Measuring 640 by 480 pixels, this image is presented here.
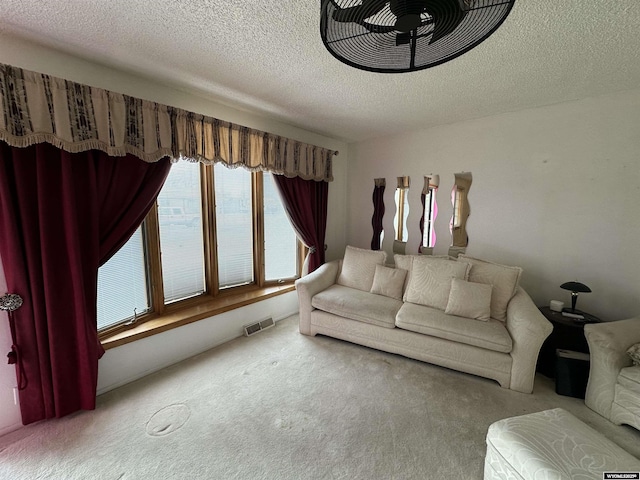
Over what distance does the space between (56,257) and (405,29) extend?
220cm

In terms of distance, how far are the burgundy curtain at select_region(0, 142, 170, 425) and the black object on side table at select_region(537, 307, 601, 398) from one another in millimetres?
3321

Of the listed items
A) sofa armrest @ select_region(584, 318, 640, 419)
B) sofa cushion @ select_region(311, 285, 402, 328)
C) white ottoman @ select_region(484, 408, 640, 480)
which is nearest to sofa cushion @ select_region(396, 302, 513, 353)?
sofa cushion @ select_region(311, 285, 402, 328)

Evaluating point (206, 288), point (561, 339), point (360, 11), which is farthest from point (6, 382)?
point (561, 339)

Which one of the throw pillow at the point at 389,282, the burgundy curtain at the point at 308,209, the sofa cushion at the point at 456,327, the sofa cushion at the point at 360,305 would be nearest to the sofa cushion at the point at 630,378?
the sofa cushion at the point at 456,327

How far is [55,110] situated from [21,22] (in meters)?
0.41

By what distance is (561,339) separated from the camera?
2057 millimetres

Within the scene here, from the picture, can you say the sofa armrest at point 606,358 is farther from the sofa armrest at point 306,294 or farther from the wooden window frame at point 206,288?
the wooden window frame at point 206,288

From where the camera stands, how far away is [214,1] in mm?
1194

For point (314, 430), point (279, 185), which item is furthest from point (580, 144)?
point (314, 430)

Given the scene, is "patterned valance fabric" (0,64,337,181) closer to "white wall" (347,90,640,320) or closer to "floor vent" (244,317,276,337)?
"floor vent" (244,317,276,337)

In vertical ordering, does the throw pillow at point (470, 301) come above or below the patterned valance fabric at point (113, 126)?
below

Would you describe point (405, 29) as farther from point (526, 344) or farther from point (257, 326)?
point (257, 326)

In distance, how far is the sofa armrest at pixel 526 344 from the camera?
1.89 m

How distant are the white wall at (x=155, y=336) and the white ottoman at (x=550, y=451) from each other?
7.44 feet
